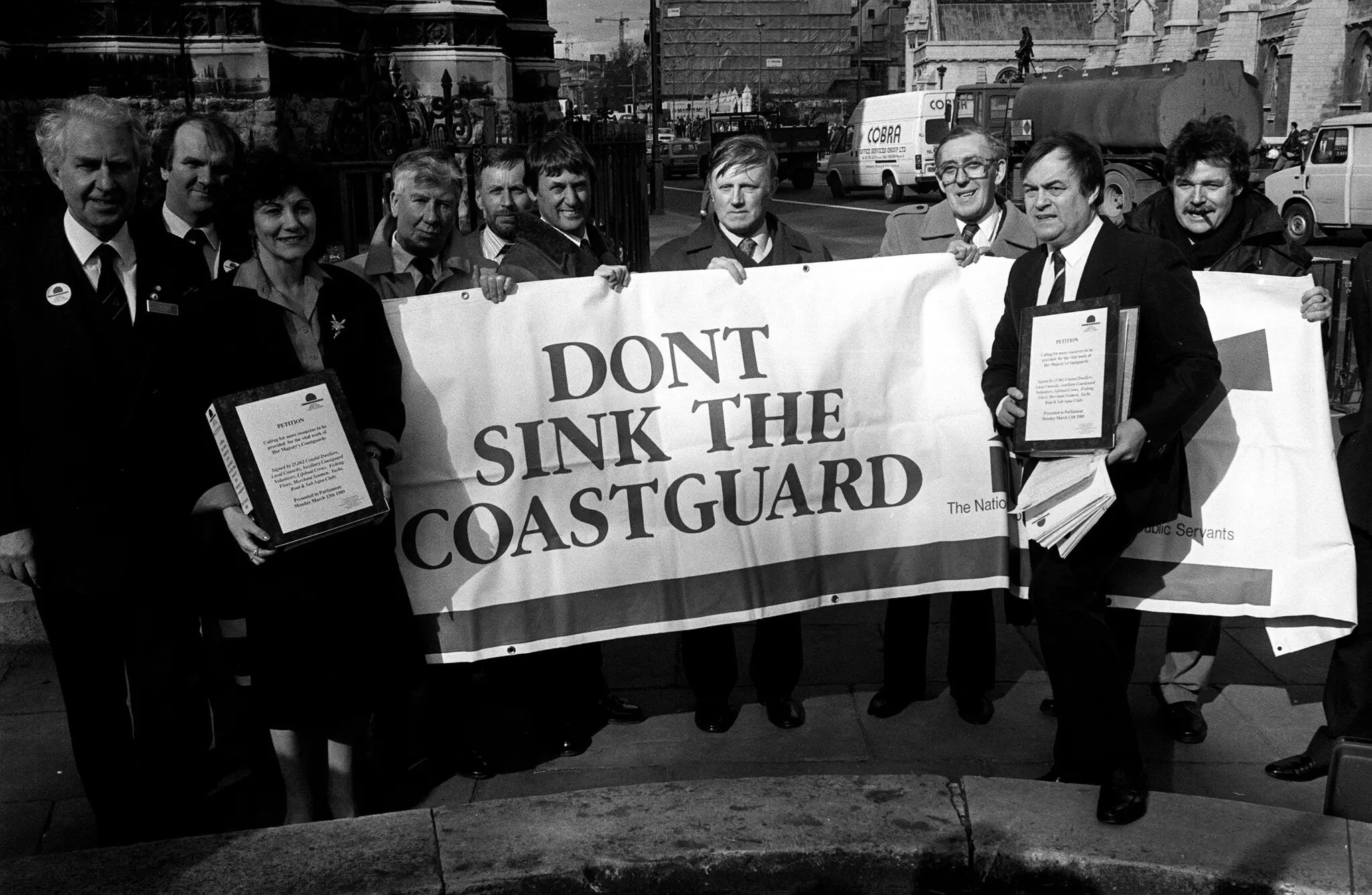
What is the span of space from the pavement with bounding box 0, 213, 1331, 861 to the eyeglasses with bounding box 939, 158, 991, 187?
1.87 meters

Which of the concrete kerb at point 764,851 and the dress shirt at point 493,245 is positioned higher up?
the dress shirt at point 493,245

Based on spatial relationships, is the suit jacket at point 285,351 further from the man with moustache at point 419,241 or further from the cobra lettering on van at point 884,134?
the cobra lettering on van at point 884,134

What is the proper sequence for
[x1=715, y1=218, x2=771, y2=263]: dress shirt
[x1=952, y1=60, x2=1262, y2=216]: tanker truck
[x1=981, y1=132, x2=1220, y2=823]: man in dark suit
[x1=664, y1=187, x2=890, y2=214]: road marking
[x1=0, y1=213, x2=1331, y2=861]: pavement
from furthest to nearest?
1. [x1=664, y1=187, x2=890, y2=214]: road marking
2. [x1=952, y1=60, x2=1262, y2=216]: tanker truck
3. [x1=715, y1=218, x2=771, y2=263]: dress shirt
4. [x1=0, y1=213, x2=1331, y2=861]: pavement
5. [x1=981, y1=132, x2=1220, y2=823]: man in dark suit

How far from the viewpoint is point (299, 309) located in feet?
12.9

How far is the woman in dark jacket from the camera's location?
12.6 ft

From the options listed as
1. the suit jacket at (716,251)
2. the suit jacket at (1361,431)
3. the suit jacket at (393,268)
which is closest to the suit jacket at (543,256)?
the suit jacket at (393,268)

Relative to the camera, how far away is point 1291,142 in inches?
1155

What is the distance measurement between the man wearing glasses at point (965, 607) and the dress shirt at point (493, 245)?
1497 mm

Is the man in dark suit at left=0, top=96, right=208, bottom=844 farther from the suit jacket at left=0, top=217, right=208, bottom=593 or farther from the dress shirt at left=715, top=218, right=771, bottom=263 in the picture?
the dress shirt at left=715, top=218, right=771, bottom=263

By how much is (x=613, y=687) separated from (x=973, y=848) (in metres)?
1.86

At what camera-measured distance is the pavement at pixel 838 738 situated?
441 cm

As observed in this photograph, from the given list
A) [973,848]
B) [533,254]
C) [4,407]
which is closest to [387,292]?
[533,254]

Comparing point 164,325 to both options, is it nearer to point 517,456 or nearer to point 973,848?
point 517,456

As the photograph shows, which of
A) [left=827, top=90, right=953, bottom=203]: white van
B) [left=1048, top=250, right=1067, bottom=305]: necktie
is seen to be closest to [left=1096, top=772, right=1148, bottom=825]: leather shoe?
[left=1048, top=250, right=1067, bottom=305]: necktie
